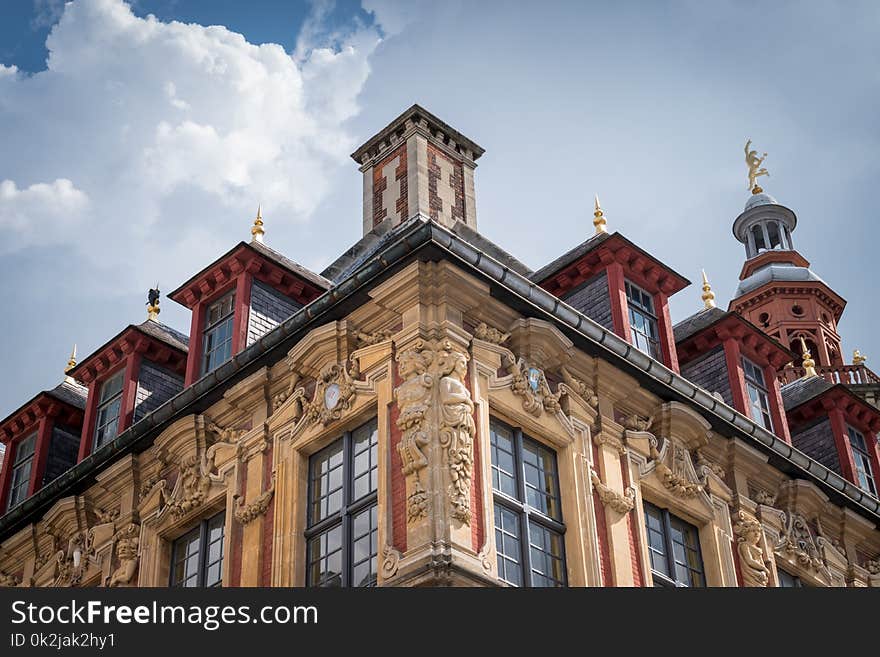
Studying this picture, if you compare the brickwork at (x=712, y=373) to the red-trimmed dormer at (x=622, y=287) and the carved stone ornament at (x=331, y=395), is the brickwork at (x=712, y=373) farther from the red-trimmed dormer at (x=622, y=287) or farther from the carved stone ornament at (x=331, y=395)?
the carved stone ornament at (x=331, y=395)

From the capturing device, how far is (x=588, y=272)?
79.1 ft

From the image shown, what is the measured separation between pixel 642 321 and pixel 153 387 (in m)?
8.34

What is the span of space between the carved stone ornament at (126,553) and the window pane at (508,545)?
645cm

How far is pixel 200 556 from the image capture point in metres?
21.4

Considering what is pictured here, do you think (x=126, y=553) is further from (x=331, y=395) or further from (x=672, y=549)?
(x=672, y=549)

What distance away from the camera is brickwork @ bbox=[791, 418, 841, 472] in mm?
26703

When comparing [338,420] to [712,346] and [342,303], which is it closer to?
[342,303]

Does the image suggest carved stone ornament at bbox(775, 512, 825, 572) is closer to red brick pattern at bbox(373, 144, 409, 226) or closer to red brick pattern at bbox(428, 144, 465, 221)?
red brick pattern at bbox(428, 144, 465, 221)

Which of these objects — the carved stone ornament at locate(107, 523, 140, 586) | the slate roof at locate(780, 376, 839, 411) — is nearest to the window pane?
the carved stone ornament at locate(107, 523, 140, 586)

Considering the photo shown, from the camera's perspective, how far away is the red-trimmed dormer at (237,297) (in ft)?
77.8

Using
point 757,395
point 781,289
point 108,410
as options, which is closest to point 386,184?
point 108,410

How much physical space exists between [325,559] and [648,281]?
8020 millimetres

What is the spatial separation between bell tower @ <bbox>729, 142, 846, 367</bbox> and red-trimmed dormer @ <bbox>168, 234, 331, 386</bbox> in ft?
91.7

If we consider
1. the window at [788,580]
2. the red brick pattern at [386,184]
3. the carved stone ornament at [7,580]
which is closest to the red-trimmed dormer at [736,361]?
the window at [788,580]
